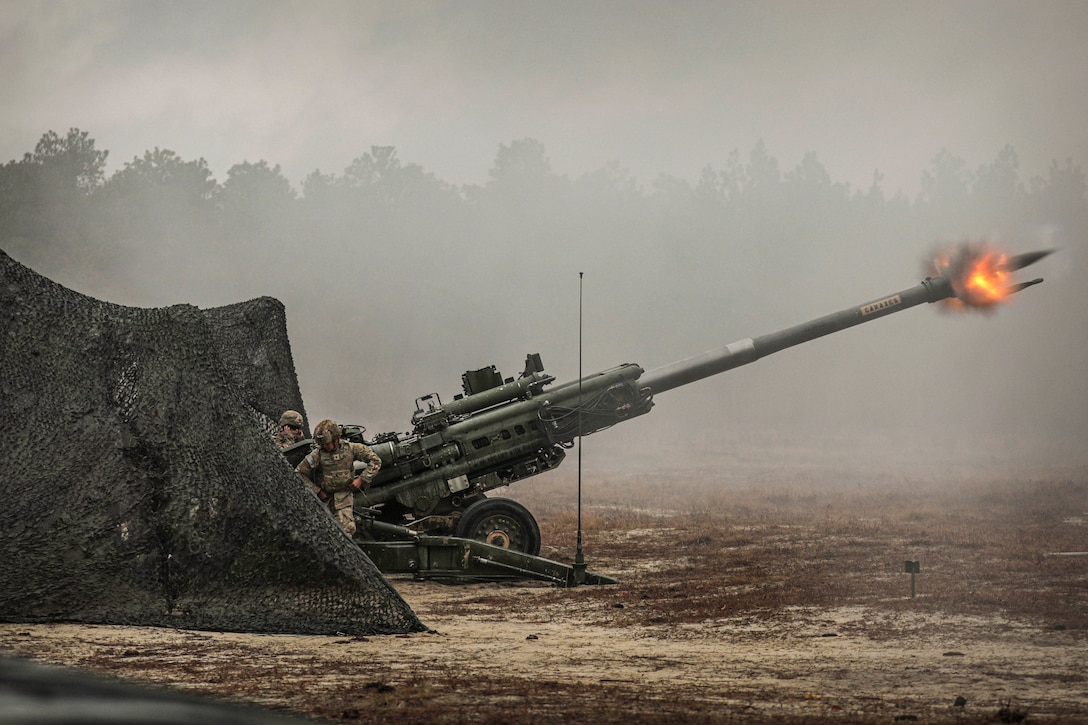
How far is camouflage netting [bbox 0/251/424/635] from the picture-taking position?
23.9 ft

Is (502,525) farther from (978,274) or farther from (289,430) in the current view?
(978,274)

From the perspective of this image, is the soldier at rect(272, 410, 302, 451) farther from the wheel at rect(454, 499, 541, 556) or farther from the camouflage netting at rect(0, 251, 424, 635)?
the camouflage netting at rect(0, 251, 424, 635)

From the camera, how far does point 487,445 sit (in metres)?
12.1

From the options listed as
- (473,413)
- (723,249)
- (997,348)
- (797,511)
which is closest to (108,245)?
(723,249)

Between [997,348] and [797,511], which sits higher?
[997,348]

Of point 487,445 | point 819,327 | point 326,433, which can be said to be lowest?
point 326,433

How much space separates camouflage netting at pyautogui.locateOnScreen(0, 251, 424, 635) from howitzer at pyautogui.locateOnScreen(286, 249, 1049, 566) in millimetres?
3780

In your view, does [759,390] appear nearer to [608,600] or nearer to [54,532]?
[608,600]

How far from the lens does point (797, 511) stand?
1931 cm

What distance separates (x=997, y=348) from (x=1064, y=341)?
3.04m

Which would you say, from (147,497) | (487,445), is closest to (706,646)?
(147,497)

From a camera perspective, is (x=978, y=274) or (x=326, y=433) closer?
(x=326, y=433)

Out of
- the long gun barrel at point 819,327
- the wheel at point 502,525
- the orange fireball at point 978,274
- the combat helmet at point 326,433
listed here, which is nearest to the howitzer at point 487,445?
the wheel at point 502,525

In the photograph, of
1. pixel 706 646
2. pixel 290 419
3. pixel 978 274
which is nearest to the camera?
pixel 706 646
